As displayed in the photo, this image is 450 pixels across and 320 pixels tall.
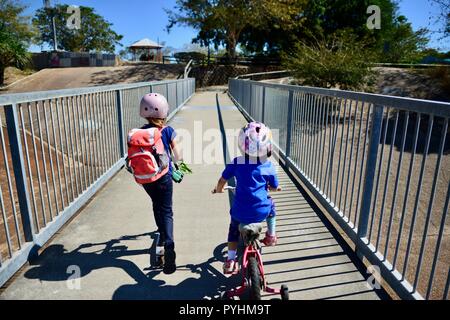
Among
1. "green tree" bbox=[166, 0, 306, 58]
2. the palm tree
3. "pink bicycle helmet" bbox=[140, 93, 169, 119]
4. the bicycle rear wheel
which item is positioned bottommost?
the bicycle rear wheel

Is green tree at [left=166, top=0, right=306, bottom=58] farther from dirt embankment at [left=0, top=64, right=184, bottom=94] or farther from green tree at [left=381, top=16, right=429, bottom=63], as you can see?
green tree at [left=381, top=16, right=429, bottom=63]

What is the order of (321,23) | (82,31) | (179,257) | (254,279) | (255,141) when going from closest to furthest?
(254,279) < (255,141) < (179,257) < (321,23) < (82,31)

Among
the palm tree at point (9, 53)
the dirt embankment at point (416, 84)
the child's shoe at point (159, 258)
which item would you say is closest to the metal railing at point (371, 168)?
the child's shoe at point (159, 258)

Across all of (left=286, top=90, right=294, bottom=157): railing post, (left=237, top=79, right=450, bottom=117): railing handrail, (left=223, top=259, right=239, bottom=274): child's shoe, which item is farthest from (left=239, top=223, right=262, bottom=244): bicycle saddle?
(left=286, top=90, right=294, bottom=157): railing post

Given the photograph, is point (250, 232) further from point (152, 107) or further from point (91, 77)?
point (91, 77)

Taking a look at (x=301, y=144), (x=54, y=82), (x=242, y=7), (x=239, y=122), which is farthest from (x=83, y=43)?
(x=301, y=144)

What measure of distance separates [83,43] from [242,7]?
44.7 m

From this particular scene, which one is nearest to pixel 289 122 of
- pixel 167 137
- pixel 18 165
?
pixel 167 137

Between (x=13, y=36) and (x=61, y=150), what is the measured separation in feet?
139

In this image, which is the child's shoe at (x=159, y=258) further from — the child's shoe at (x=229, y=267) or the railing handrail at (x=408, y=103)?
the railing handrail at (x=408, y=103)

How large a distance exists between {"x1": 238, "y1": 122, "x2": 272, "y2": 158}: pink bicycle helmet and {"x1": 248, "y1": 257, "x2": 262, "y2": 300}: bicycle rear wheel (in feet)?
2.58

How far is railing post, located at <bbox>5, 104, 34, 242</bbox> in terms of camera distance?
2.89 meters

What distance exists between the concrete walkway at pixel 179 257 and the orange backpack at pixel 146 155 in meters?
0.88

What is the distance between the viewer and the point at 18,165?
2.96 m
